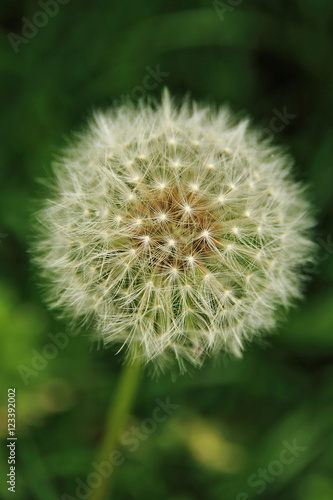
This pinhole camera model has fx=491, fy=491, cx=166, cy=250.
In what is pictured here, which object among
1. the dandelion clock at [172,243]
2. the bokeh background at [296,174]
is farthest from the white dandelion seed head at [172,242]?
the bokeh background at [296,174]

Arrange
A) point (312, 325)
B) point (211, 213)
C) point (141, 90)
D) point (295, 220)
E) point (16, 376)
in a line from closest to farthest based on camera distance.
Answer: point (211, 213), point (295, 220), point (16, 376), point (312, 325), point (141, 90)

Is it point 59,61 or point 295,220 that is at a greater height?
point 59,61

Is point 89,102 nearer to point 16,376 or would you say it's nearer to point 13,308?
point 13,308

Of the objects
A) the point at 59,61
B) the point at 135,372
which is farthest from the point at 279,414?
the point at 59,61

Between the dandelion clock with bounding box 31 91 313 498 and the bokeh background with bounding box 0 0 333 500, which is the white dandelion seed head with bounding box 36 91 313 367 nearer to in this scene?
the dandelion clock with bounding box 31 91 313 498

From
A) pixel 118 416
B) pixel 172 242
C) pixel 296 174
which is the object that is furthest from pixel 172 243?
→ pixel 296 174

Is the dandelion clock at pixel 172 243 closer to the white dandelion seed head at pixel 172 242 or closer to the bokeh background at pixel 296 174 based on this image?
the white dandelion seed head at pixel 172 242

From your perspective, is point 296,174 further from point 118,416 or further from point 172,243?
point 118,416
